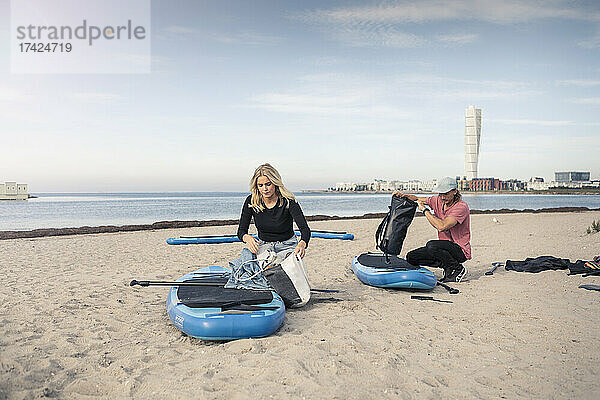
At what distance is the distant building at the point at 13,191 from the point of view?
1641 inches

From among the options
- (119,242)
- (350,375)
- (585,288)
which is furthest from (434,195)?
(119,242)

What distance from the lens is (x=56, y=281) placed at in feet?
21.9

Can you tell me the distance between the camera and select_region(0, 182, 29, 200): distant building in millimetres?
41688

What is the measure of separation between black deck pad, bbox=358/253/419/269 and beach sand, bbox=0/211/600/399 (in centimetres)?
33

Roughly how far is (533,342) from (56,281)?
615 centimetres

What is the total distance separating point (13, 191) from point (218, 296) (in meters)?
45.9

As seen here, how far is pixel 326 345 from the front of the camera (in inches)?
157

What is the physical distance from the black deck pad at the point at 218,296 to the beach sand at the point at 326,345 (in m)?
0.33

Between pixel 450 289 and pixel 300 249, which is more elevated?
pixel 300 249

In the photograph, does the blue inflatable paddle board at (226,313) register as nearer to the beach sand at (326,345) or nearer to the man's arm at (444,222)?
the beach sand at (326,345)

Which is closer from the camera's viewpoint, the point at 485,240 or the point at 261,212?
the point at 261,212

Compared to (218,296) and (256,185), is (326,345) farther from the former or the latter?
(256,185)

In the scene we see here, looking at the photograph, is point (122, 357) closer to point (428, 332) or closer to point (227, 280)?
Result: point (227, 280)

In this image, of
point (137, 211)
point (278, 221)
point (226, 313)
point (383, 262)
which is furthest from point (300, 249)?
point (137, 211)
